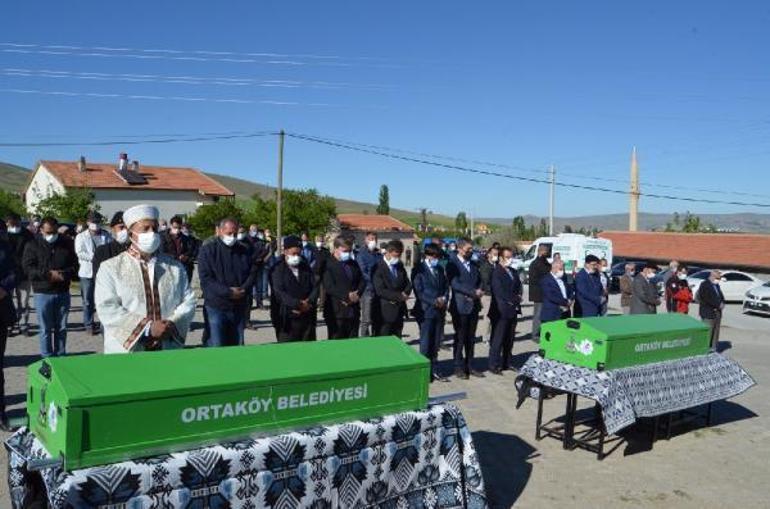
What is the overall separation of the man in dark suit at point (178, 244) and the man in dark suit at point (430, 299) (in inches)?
191

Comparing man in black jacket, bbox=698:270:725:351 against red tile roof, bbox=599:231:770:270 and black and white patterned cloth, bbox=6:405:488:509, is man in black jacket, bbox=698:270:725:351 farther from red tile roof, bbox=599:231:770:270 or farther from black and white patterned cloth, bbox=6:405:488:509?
red tile roof, bbox=599:231:770:270

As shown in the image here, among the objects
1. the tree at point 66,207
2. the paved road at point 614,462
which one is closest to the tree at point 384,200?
the tree at point 66,207

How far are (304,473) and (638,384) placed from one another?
13.0 feet

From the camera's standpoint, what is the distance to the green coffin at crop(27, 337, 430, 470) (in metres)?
2.91

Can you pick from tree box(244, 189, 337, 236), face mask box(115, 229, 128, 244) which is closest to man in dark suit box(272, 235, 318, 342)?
face mask box(115, 229, 128, 244)

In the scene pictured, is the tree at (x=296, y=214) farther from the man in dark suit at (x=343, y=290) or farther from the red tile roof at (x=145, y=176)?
the man in dark suit at (x=343, y=290)

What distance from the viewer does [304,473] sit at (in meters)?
3.49

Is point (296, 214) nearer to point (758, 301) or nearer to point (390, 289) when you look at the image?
point (758, 301)

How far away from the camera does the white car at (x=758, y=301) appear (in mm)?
21311

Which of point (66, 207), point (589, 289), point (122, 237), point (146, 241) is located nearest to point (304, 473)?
point (146, 241)

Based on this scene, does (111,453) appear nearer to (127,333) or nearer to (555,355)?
(127,333)

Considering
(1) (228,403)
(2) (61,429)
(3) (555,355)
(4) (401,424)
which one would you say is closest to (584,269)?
(3) (555,355)

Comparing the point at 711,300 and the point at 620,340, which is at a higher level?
the point at 620,340

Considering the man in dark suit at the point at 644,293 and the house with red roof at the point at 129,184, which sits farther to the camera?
the house with red roof at the point at 129,184
